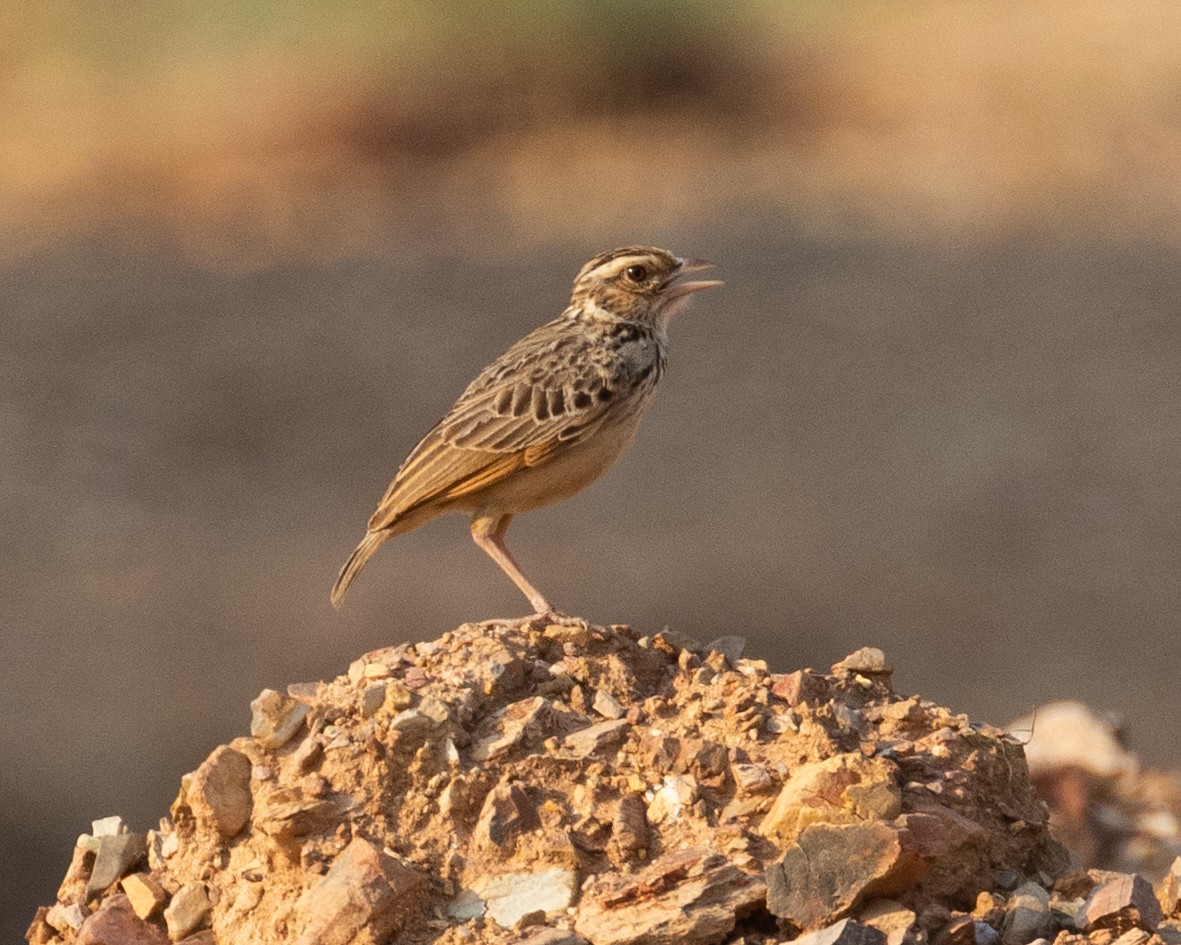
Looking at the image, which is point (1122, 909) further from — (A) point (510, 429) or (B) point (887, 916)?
(A) point (510, 429)

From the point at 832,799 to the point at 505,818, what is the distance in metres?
1.00

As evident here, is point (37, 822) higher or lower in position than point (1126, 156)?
lower

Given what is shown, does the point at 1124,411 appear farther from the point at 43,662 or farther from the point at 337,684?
the point at 337,684

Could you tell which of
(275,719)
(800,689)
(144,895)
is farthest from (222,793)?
(800,689)

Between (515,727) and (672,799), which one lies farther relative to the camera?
(515,727)

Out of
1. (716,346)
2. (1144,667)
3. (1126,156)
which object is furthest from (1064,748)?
(1126,156)

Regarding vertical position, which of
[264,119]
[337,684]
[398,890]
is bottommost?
[398,890]

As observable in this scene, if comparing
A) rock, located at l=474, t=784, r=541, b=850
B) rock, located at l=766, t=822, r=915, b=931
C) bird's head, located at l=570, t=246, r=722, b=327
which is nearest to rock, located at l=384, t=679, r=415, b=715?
rock, located at l=474, t=784, r=541, b=850

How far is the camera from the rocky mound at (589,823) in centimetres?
668

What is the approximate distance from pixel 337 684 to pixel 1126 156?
1001 inches

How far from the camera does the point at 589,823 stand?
700 centimetres

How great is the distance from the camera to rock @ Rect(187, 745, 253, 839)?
7309mm

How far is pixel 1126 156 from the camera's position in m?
31.4

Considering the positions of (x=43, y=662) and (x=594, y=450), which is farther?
(x=43, y=662)
